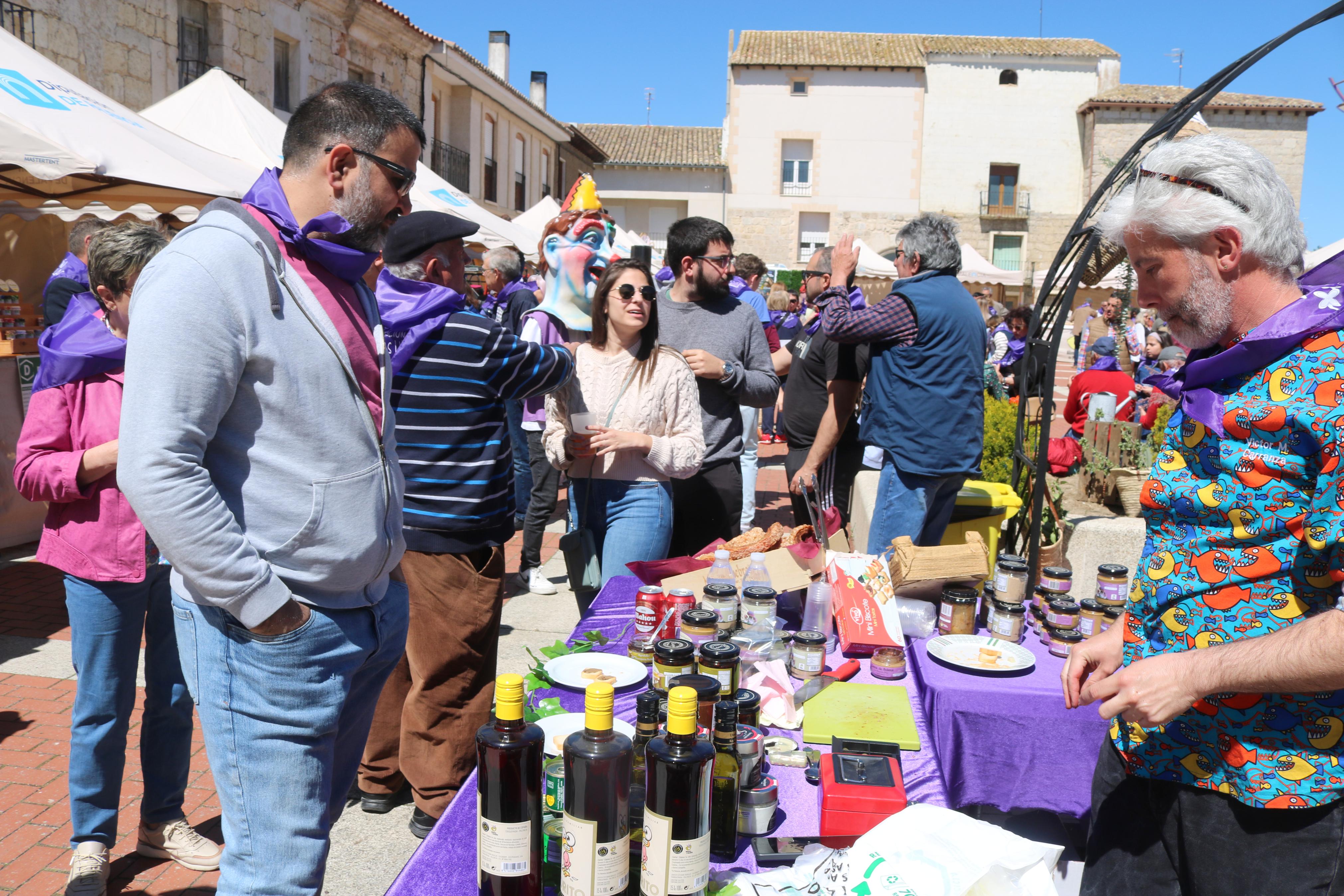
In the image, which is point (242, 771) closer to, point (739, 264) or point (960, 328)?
point (960, 328)

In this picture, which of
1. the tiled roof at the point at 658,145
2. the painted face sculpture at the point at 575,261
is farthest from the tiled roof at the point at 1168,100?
the painted face sculpture at the point at 575,261

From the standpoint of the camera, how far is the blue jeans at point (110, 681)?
2566 millimetres

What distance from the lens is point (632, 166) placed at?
Result: 38.5m

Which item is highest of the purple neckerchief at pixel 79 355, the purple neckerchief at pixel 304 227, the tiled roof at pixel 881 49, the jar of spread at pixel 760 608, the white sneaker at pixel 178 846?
the tiled roof at pixel 881 49

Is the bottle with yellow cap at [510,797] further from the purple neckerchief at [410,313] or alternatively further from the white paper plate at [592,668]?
the purple neckerchief at [410,313]

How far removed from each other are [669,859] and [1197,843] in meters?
0.99

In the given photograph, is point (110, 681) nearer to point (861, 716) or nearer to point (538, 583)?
point (861, 716)

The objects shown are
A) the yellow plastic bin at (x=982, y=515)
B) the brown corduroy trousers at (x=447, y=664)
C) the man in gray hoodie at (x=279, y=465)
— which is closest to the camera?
the man in gray hoodie at (x=279, y=465)

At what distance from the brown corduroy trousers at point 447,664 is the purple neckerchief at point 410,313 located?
0.67 m

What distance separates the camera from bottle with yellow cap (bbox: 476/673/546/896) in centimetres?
136

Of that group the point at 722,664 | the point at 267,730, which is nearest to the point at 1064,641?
the point at 722,664

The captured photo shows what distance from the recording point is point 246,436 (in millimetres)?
1656

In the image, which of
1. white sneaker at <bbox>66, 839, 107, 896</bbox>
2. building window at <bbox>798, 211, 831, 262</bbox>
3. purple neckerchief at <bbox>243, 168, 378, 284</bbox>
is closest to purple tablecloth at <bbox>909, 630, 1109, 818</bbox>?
purple neckerchief at <bbox>243, 168, 378, 284</bbox>

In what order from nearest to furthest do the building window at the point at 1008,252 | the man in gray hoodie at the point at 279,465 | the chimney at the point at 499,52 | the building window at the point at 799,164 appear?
the man in gray hoodie at the point at 279,465, the chimney at the point at 499,52, the building window at the point at 799,164, the building window at the point at 1008,252
